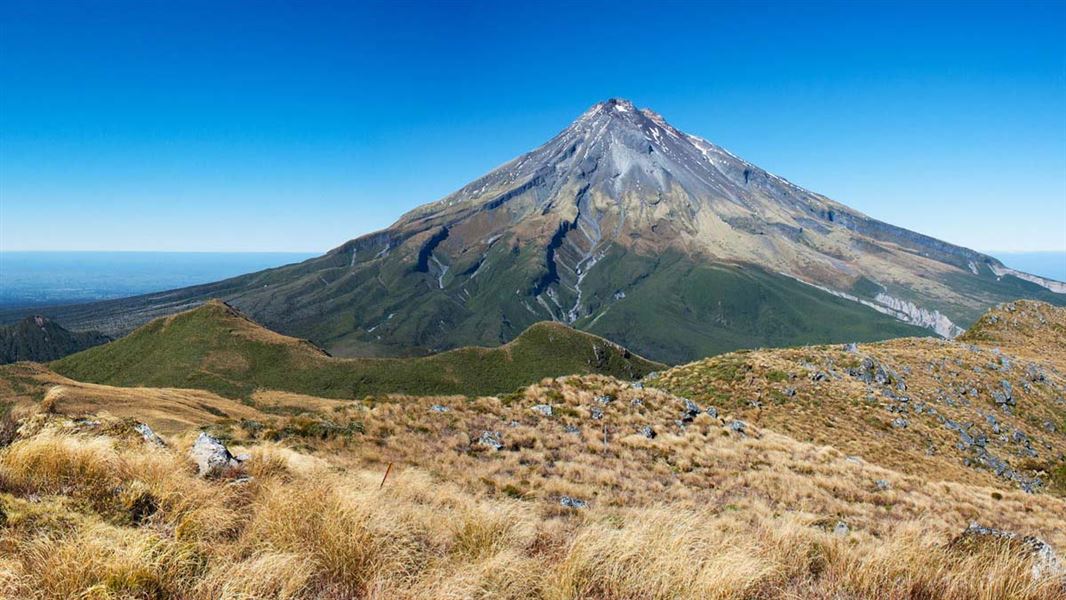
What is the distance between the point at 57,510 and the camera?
5.03 m

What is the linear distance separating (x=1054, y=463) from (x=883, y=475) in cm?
1939

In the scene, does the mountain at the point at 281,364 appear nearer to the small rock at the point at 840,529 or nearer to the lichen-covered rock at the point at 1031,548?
the small rock at the point at 840,529

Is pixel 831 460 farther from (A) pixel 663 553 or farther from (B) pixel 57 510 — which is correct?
(B) pixel 57 510

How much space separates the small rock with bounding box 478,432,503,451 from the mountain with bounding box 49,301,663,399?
3496 inches

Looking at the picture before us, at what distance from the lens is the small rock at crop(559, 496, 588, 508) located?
10.2 metres

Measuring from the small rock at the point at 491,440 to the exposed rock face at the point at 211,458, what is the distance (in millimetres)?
8142

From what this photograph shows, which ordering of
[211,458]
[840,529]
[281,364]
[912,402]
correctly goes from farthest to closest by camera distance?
[281,364], [912,402], [840,529], [211,458]

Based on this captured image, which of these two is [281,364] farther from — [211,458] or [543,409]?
[211,458]

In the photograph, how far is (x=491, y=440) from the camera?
1591 centimetres

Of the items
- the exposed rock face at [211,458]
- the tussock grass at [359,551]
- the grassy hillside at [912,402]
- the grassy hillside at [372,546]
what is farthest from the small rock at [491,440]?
the grassy hillside at [912,402]

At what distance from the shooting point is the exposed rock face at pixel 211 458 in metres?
7.74

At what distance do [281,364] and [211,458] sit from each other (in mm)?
112403

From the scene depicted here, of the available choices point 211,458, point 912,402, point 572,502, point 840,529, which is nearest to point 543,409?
point 572,502

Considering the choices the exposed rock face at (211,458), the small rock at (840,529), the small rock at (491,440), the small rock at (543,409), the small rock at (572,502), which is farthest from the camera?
the small rock at (543,409)
